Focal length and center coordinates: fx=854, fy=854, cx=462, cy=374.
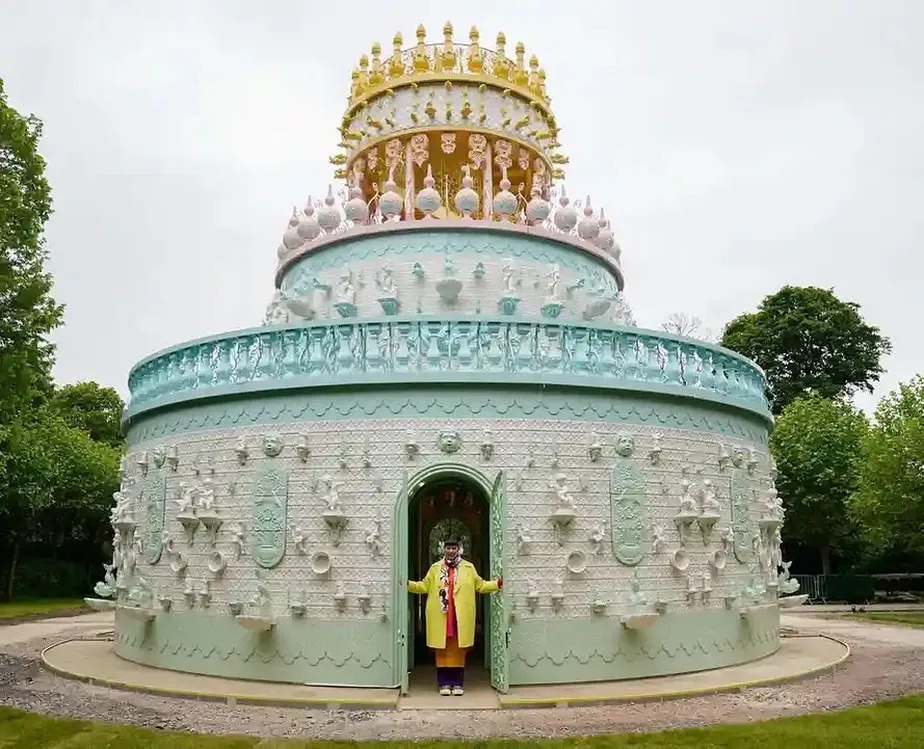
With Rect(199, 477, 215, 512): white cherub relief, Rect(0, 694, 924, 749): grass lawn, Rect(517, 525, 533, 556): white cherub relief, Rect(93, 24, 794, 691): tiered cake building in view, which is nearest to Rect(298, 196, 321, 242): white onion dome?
Rect(93, 24, 794, 691): tiered cake building

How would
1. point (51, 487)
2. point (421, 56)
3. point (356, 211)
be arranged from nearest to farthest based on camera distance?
Result: 1. point (356, 211)
2. point (421, 56)
3. point (51, 487)

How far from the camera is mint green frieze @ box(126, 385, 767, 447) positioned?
10852 mm

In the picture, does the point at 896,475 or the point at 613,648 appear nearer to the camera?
the point at 613,648

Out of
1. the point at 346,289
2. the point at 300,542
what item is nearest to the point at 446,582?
the point at 300,542

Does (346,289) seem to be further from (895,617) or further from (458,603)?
(895,617)

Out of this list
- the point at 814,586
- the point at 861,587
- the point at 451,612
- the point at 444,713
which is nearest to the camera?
the point at 444,713

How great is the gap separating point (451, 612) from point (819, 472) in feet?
70.9

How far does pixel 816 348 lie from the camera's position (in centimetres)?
3678

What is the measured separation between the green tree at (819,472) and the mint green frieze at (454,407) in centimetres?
1793

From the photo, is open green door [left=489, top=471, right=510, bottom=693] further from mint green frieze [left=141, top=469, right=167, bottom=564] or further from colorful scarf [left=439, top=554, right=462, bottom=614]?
mint green frieze [left=141, top=469, right=167, bottom=564]

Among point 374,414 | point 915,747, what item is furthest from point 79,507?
point 915,747

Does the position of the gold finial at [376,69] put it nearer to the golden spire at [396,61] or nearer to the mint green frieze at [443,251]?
→ the golden spire at [396,61]

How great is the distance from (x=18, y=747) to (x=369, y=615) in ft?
12.8

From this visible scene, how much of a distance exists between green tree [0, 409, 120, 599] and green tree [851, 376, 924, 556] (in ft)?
75.8
